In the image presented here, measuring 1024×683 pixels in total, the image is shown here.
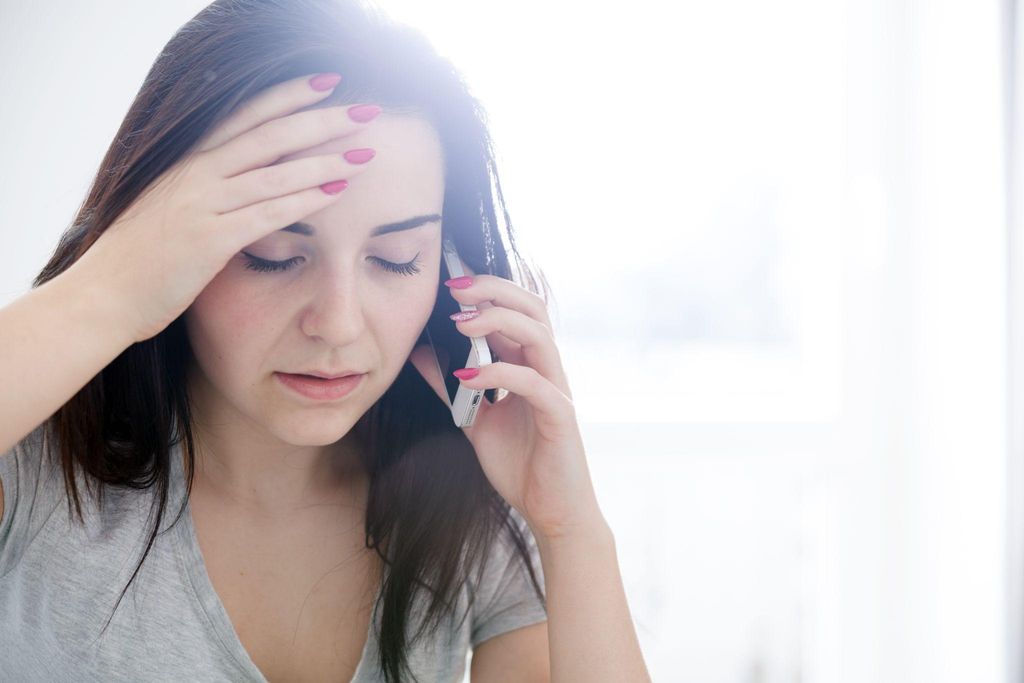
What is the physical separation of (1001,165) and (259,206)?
2.04 m

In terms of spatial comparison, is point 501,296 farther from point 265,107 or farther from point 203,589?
point 203,589

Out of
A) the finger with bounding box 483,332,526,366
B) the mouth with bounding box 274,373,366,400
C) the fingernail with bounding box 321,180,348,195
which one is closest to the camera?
the fingernail with bounding box 321,180,348,195

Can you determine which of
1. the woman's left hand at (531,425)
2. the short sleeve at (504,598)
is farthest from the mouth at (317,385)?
the short sleeve at (504,598)

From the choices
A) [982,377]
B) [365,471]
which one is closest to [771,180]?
[982,377]

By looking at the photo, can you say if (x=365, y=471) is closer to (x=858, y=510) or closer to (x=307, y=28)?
(x=307, y=28)

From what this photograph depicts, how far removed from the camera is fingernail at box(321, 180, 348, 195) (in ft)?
2.69

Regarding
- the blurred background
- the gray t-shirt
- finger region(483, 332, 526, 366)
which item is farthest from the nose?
the blurred background

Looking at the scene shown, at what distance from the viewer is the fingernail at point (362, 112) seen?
32.6 inches

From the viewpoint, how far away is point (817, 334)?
7.90 feet

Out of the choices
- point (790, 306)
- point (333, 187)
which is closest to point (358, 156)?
point (333, 187)

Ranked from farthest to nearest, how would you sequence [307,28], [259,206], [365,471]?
[365,471]
[307,28]
[259,206]

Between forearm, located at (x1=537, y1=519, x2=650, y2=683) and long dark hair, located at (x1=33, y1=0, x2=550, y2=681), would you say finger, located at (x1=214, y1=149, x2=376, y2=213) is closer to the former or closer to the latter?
long dark hair, located at (x1=33, y1=0, x2=550, y2=681)

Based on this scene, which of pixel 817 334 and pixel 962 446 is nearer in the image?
pixel 962 446

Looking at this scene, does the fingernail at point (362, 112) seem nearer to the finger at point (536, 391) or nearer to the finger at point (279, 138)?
the finger at point (279, 138)
